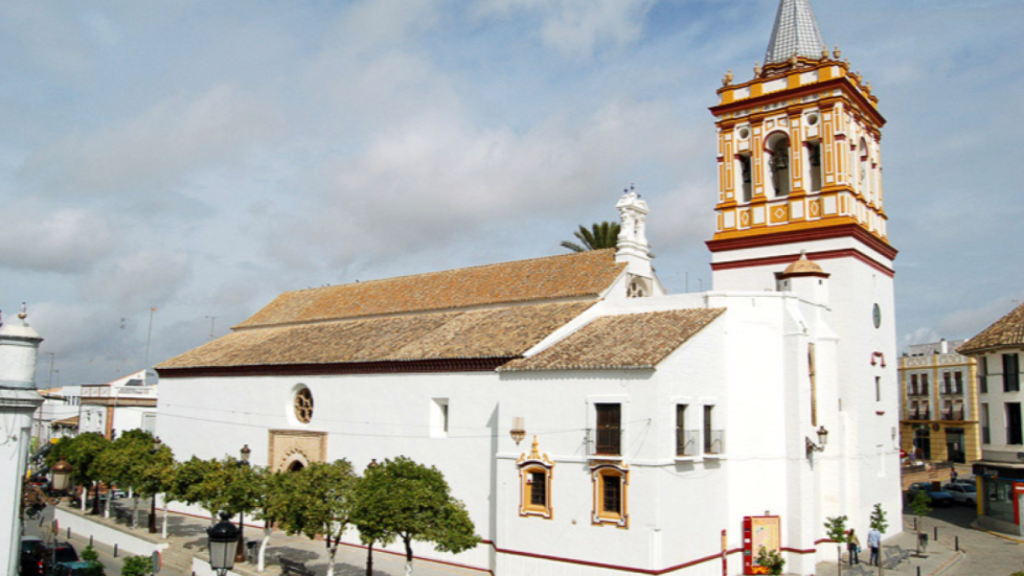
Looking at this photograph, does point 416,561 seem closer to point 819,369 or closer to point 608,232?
point 819,369

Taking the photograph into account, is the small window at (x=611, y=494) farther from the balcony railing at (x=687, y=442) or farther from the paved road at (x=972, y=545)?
the paved road at (x=972, y=545)

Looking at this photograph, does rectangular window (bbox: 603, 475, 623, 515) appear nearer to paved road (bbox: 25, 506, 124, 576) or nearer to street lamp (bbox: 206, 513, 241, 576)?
street lamp (bbox: 206, 513, 241, 576)

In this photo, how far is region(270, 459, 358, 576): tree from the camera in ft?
72.7

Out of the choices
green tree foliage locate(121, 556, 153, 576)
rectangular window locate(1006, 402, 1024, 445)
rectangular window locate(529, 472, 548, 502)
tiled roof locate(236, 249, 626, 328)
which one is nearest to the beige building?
rectangular window locate(1006, 402, 1024, 445)

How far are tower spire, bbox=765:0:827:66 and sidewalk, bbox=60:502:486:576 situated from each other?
21771 millimetres

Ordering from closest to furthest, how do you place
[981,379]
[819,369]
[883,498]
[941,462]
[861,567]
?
[861,567], [819,369], [883,498], [981,379], [941,462]

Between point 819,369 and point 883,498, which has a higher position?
point 819,369

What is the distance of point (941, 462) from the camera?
5150 cm

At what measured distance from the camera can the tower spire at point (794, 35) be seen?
30.1 meters

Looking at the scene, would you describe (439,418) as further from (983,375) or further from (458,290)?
(983,375)

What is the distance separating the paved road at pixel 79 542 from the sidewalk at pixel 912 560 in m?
22.5

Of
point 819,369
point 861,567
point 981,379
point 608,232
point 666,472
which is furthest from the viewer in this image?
point 608,232

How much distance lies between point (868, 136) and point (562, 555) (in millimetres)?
19814

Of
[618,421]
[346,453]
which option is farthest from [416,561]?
[618,421]
